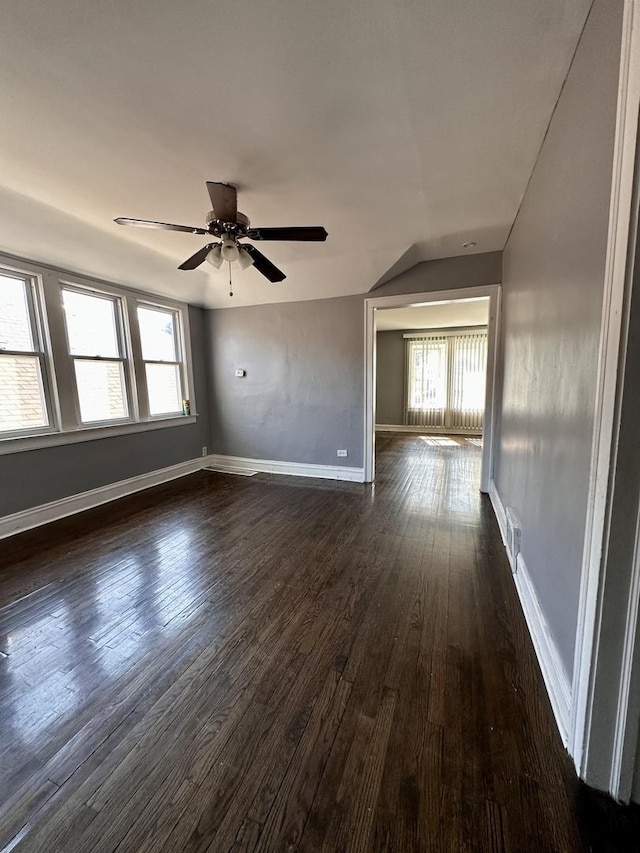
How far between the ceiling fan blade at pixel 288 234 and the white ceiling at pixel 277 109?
363 mm

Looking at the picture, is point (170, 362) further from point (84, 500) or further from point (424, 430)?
point (424, 430)

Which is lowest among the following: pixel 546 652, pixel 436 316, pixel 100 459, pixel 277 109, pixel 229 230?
pixel 546 652

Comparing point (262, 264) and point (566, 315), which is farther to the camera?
point (262, 264)

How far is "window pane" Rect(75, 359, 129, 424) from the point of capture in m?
3.68

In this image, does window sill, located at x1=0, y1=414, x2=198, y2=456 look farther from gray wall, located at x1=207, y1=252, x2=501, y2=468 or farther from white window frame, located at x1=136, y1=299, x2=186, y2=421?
gray wall, located at x1=207, y1=252, x2=501, y2=468

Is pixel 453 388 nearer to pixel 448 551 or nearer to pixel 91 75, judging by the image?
pixel 448 551

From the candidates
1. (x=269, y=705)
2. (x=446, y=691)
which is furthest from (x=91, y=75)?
(x=446, y=691)

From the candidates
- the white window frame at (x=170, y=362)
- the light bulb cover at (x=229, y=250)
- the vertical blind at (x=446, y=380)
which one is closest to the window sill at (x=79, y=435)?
the white window frame at (x=170, y=362)

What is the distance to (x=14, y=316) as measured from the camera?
10.2 ft

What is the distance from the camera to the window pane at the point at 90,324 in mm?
3541

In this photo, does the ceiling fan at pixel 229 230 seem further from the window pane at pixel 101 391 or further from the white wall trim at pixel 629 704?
the white wall trim at pixel 629 704

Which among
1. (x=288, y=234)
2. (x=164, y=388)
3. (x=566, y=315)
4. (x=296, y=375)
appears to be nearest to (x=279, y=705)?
(x=566, y=315)

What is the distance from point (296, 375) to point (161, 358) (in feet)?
6.07

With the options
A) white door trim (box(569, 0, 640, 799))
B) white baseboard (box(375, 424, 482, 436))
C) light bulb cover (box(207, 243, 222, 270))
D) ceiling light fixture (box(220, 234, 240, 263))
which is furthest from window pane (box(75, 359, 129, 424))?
white baseboard (box(375, 424, 482, 436))
